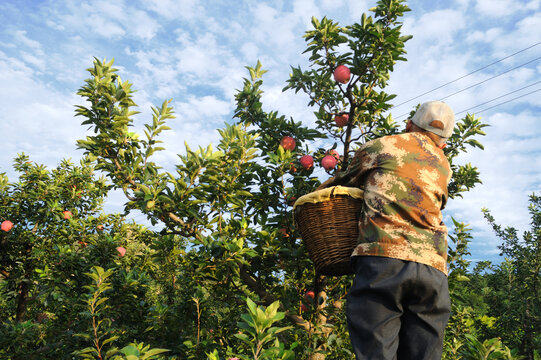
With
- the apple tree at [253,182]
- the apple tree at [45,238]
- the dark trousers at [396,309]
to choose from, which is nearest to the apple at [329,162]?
the apple tree at [253,182]

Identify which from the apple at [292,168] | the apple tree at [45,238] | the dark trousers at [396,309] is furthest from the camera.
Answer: the apple tree at [45,238]

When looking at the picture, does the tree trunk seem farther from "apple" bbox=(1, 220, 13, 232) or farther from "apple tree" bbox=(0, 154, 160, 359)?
"apple" bbox=(1, 220, 13, 232)

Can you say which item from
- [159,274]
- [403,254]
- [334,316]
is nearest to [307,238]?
[403,254]

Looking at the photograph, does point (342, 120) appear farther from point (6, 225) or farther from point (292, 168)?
point (6, 225)

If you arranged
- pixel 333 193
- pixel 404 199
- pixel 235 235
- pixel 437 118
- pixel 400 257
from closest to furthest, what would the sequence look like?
pixel 400 257, pixel 404 199, pixel 333 193, pixel 437 118, pixel 235 235

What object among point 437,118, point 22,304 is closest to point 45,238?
point 22,304

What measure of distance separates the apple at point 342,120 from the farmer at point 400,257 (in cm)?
166

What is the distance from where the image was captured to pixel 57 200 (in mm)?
5852

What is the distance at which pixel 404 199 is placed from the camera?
6.56 ft

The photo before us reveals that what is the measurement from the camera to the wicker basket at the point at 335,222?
7.06ft

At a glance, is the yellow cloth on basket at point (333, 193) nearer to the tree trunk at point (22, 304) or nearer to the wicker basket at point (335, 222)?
the wicker basket at point (335, 222)

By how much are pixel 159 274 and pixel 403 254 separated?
453 cm

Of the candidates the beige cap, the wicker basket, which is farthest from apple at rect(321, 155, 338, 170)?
the wicker basket

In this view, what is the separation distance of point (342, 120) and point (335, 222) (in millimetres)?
1892
